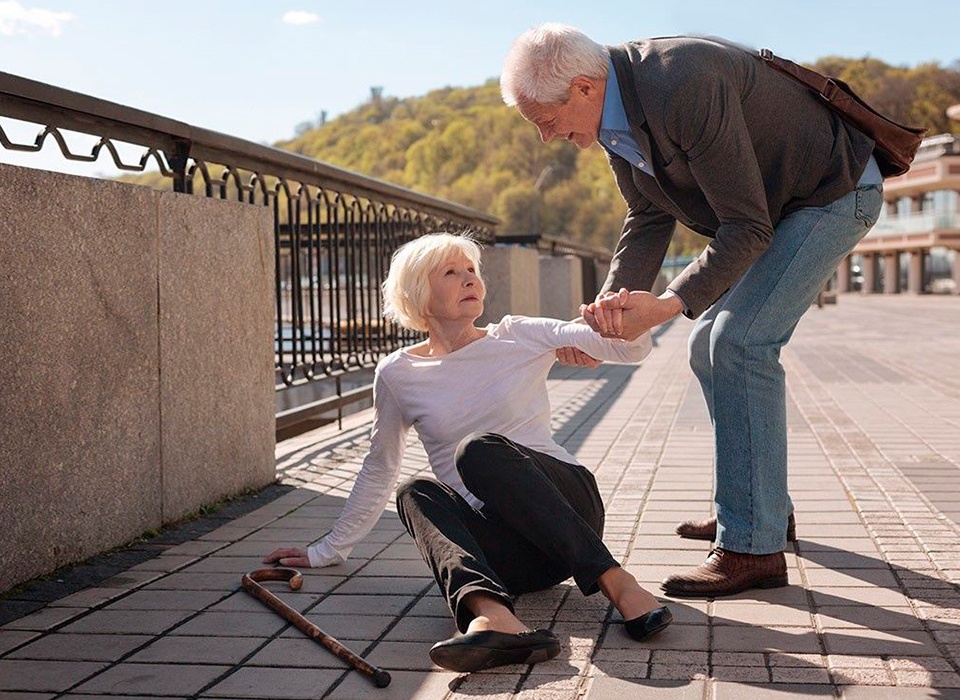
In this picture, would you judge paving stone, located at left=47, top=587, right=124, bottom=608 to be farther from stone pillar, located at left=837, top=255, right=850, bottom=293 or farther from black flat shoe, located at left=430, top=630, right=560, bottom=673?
stone pillar, located at left=837, top=255, right=850, bottom=293

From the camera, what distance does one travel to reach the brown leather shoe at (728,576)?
3980mm

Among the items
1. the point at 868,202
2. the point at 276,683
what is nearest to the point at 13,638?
the point at 276,683

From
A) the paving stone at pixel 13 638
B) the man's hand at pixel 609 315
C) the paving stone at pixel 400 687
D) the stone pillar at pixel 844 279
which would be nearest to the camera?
the paving stone at pixel 400 687

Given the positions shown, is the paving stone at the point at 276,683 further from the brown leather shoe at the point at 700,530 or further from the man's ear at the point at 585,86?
the brown leather shoe at the point at 700,530

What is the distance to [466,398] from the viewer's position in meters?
4.11

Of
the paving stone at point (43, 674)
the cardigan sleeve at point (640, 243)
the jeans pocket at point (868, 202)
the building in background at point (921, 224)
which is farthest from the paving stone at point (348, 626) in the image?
the building in background at point (921, 224)

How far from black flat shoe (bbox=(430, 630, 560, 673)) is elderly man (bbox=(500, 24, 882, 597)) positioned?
2.71ft

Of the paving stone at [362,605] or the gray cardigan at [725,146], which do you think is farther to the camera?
the paving stone at [362,605]

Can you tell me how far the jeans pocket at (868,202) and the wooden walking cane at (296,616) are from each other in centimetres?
206

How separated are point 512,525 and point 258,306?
276 cm

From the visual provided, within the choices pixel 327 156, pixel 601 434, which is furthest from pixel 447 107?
pixel 601 434

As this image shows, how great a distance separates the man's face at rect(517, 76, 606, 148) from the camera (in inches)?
147

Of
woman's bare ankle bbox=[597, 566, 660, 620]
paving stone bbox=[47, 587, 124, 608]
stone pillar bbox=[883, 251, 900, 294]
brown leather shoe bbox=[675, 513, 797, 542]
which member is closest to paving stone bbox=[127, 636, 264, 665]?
paving stone bbox=[47, 587, 124, 608]

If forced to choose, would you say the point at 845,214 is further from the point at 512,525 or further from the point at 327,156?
the point at 327,156
